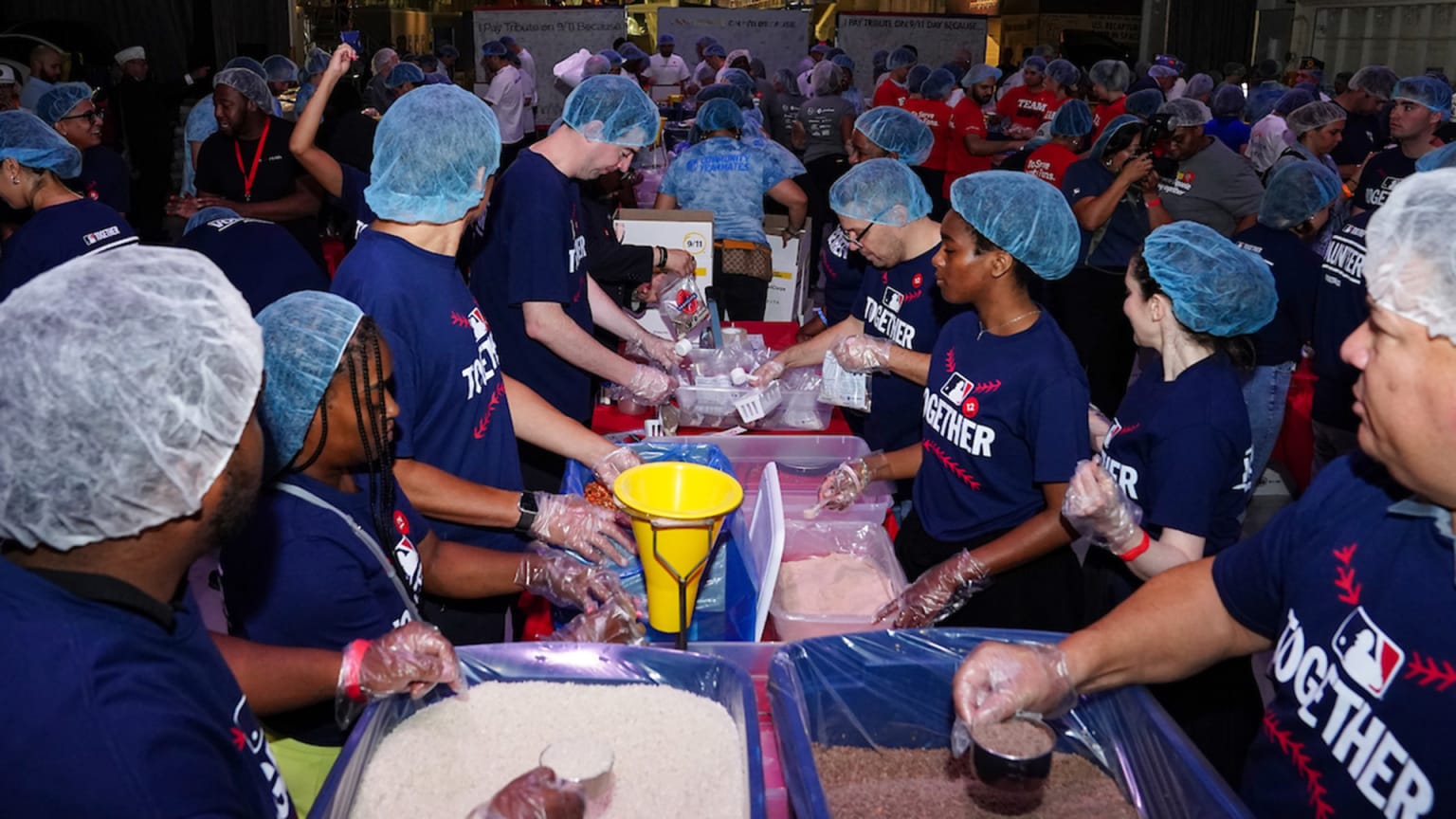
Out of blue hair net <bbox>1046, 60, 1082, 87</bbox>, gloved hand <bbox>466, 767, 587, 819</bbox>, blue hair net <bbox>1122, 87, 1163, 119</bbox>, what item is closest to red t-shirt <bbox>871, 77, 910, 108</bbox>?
blue hair net <bbox>1046, 60, 1082, 87</bbox>

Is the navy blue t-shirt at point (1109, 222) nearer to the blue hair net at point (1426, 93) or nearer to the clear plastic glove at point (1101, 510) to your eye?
the blue hair net at point (1426, 93)

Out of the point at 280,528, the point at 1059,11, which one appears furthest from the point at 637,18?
the point at 280,528

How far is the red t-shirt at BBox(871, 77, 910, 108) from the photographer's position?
Result: 31.0 ft

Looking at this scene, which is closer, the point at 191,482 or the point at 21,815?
the point at 21,815

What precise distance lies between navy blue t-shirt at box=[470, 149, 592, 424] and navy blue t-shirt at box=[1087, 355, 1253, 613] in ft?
5.34

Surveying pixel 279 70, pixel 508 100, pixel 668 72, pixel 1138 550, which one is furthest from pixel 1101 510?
pixel 668 72

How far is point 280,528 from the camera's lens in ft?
4.86

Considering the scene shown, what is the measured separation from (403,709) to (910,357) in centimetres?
188

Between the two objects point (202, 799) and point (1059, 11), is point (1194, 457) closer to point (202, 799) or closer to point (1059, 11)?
point (202, 799)

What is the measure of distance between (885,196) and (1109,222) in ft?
8.48

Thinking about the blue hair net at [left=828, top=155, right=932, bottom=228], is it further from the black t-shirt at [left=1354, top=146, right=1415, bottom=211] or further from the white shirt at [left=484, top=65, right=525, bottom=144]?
the white shirt at [left=484, top=65, right=525, bottom=144]

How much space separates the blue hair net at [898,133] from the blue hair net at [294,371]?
3.88 meters

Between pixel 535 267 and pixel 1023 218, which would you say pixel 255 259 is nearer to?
pixel 535 267

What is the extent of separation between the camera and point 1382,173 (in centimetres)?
535
